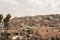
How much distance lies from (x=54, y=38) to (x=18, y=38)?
40.7 feet

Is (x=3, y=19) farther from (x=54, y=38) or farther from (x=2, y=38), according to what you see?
(x=54, y=38)

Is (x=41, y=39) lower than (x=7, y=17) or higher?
lower

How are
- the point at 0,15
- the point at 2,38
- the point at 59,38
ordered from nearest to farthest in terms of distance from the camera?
the point at 2,38
the point at 59,38
the point at 0,15

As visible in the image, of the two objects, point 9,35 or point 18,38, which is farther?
point 9,35

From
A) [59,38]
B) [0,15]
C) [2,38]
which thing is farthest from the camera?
[0,15]

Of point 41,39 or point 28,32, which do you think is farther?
point 28,32

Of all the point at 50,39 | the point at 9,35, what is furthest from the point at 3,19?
the point at 50,39

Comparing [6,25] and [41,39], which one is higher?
[6,25]

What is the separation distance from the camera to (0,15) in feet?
229

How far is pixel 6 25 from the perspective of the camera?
73.1m

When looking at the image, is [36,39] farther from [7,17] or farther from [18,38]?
[7,17]

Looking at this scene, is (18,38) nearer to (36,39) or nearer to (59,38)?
(36,39)

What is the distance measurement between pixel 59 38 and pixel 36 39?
7.82 meters

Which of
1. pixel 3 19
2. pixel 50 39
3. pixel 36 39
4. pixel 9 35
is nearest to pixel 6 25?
pixel 3 19
